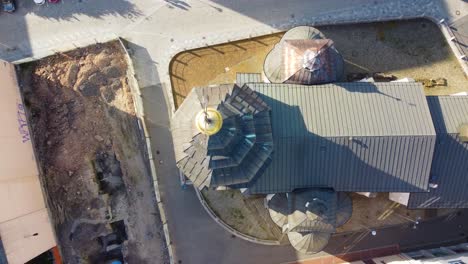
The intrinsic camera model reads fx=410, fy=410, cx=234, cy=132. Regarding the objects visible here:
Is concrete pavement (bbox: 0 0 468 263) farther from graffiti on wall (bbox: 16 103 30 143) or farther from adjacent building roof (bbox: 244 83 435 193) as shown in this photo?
adjacent building roof (bbox: 244 83 435 193)

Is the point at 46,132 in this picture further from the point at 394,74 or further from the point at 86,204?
the point at 394,74

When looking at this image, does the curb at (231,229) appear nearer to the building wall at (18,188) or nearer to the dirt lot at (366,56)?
the dirt lot at (366,56)

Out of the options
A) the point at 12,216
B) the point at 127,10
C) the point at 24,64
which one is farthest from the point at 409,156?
the point at 24,64

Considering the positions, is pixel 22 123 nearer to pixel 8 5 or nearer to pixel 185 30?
pixel 8 5

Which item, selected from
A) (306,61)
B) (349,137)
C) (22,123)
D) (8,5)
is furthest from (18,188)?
(349,137)

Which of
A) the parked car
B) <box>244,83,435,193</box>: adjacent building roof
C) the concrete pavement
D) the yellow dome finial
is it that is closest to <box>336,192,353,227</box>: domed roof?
<box>244,83,435,193</box>: adjacent building roof

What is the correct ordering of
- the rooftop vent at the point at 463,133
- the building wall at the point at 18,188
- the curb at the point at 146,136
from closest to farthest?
1. the rooftop vent at the point at 463,133
2. the building wall at the point at 18,188
3. the curb at the point at 146,136

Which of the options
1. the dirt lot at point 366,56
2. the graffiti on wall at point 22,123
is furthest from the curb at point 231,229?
the graffiti on wall at point 22,123

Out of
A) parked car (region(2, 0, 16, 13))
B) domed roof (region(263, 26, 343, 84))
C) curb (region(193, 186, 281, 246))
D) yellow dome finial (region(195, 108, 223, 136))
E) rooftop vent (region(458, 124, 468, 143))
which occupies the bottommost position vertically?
curb (region(193, 186, 281, 246))
